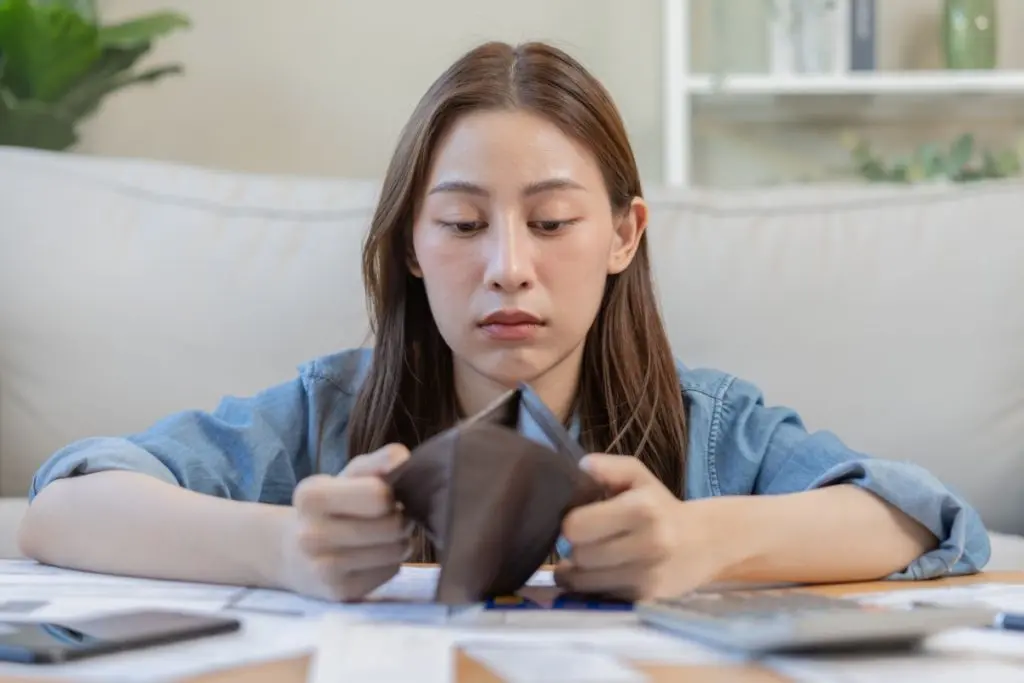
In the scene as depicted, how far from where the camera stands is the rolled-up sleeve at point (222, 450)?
3.22 ft

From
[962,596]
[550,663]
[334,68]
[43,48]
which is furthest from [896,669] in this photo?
[334,68]

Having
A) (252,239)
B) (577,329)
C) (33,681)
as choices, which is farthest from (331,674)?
(252,239)

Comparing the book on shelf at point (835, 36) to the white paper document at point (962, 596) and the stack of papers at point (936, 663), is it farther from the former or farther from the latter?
the stack of papers at point (936, 663)

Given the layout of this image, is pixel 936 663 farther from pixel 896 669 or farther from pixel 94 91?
pixel 94 91

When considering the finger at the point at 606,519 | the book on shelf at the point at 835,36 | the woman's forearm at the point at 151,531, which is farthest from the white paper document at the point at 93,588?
the book on shelf at the point at 835,36

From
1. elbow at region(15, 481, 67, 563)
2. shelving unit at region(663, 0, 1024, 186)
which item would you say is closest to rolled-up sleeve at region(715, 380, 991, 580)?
elbow at region(15, 481, 67, 563)

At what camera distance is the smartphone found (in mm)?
546

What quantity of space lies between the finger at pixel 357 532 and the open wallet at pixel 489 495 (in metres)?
0.01

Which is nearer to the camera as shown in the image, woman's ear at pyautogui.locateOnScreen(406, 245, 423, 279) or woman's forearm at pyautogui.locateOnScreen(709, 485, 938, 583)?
woman's forearm at pyautogui.locateOnScreen(709, 485, 938, 583)

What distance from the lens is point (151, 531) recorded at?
0.88 meters

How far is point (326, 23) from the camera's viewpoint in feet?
7.27

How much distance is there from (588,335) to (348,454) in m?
0.27

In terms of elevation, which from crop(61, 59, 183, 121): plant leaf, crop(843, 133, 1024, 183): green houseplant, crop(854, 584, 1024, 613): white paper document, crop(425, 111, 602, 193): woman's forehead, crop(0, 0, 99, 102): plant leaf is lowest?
crop(854, 584, 1024, 613): white paper document

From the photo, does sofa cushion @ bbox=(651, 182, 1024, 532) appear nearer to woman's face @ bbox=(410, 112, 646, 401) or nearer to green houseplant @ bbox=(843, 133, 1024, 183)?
A: woman's face @ bbox=(410, 112, 646, 401)
